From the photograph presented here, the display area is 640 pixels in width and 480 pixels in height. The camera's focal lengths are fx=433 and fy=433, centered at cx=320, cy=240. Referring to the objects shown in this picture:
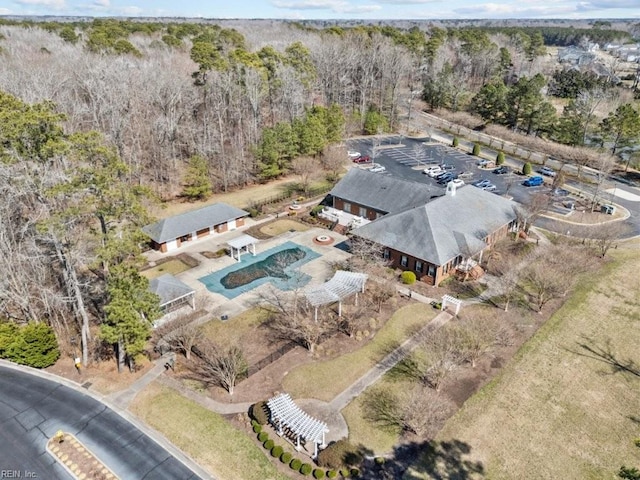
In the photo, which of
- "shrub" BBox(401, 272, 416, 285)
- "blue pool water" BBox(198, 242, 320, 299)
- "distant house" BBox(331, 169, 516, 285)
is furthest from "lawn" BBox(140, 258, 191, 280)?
"shrub" BBox(401, 272, 416, 285)

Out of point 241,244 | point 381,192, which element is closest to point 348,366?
point 241,244

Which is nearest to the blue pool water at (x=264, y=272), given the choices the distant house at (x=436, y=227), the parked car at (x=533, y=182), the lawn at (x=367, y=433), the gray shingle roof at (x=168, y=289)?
the gray shingle roof at (x=168, y=289)

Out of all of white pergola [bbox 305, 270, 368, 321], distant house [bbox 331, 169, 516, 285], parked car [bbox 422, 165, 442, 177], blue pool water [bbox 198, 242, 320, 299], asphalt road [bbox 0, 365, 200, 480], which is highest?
distant house [bbox 331, 169, 516, 285]

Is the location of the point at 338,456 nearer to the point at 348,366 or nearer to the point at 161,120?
the point at 348,366

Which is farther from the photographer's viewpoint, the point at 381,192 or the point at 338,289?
the point at 381,192

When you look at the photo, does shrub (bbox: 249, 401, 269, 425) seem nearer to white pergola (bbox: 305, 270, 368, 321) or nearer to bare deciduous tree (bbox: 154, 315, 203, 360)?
bare deciduous tree (bbox: 154, 315, 203, 360)

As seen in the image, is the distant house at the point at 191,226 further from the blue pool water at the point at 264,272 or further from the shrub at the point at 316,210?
the shrub at the point at 316,210

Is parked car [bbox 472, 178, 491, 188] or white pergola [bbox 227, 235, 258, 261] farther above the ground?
parked car [bbox 472, 178, 491, 188]
